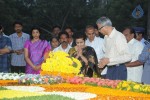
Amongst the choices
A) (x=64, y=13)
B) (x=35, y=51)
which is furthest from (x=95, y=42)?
(x=64, y=13)

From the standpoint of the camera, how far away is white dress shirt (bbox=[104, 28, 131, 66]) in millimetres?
7025

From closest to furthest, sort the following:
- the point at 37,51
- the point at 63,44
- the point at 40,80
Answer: the point at 40,80 → the point at 37,51 → the point at 63,44

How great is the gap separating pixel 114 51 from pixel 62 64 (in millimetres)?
970

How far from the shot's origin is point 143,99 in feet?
16.9

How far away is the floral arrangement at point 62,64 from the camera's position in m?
7.30

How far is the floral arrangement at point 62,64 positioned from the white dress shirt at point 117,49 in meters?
0.66

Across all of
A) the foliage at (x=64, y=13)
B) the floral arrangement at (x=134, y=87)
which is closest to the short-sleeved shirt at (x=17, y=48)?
the floral arrangement at (x=134, y=87)

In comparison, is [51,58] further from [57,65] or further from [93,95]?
[93,95]

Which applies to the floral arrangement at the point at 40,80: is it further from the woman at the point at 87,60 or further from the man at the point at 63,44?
the man at the point at 63,44

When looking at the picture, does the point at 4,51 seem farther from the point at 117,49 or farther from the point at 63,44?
the point at 117,49

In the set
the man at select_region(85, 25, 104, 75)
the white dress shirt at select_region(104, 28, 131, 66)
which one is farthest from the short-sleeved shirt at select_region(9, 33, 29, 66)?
the white dress shirt at select_region(104, 28, 131, 66)

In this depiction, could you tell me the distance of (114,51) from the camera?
7184 millimetres

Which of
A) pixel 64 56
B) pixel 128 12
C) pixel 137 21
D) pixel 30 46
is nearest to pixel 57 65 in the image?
pixel 64 56

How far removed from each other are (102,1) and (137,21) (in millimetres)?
18683
